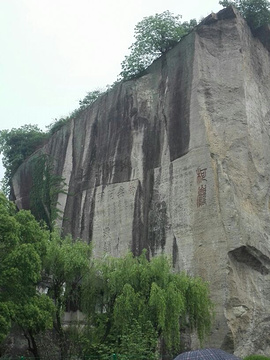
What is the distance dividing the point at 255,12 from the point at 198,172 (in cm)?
594

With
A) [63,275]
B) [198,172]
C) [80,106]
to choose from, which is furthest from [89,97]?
[63,275]

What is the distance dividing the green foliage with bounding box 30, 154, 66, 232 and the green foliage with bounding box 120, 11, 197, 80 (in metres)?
4.29

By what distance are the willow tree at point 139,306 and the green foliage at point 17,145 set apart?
12335 mm

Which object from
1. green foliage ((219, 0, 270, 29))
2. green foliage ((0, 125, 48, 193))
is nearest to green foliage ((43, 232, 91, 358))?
green foliage ((219, 0, 270, 29))

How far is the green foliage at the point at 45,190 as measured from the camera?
17545 millimetres

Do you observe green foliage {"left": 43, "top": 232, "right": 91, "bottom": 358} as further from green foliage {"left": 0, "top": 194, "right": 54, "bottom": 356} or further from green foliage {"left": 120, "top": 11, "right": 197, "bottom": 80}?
green foliage {"left": 120, "top": 11, "right": 197, "bottom": 80}

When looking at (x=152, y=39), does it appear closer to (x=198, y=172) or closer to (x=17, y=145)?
(x=198, y=172)

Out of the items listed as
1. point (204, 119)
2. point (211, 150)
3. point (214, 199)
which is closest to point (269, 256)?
point (214, 199)

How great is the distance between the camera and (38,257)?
8.44 metres

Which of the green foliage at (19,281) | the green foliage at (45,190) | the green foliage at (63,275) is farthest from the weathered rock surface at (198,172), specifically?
the green foliage at (19,281)

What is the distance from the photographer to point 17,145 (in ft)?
72.7

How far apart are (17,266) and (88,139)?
377 inches

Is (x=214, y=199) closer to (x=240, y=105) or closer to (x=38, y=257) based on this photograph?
(x=240, y=105)

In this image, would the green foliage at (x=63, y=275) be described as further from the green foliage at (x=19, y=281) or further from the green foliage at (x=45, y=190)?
the green foliage at (x=45, y=190)
